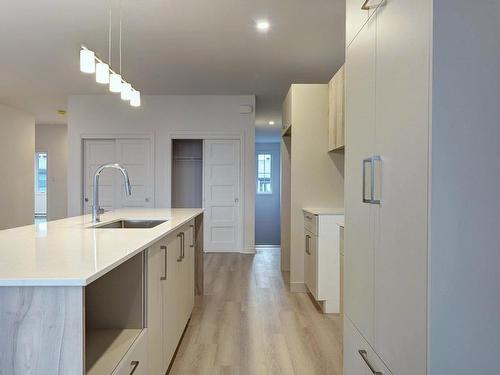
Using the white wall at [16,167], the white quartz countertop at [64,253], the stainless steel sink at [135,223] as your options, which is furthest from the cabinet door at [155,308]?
the white wall at [16,167]

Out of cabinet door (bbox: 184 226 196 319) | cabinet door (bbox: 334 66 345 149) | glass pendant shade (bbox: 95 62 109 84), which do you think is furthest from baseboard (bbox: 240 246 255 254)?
glass pendant shade (bbox: 95 62 109 84)

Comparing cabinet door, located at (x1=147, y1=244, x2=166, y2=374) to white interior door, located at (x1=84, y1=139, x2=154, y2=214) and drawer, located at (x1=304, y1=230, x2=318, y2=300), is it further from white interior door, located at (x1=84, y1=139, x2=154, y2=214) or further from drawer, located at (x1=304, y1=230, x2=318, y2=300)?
white interior door, located at (x1=84, y1=139, x2=154, y2=214)

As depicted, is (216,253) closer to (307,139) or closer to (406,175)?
(307,139)

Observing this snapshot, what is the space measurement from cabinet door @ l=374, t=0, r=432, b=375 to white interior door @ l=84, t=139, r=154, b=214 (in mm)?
5678

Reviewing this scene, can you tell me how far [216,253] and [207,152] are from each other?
1.73m

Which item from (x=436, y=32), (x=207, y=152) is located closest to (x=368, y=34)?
(x=436, y=32)

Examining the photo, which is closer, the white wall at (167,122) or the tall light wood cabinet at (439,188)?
the tall light wood cabinet at (439,188)

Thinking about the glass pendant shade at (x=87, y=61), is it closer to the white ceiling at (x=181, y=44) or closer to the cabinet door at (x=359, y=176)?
the white ceiling at (x=181, y=44)

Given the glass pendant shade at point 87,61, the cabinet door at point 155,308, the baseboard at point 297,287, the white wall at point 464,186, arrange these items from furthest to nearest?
the baseboard at point 297,287 → the glass pendant shade at point 87,61 → the cabinet door at point 155,308 → the white wall at point 464,186

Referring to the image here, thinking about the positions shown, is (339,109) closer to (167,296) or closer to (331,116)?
(331,116)

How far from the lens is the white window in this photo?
40.4 ft

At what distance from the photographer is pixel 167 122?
21.3ft

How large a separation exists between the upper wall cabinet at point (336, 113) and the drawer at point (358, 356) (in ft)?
6.69

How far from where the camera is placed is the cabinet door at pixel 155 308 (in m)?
1.66
